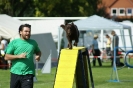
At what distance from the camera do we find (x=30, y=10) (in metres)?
62.1

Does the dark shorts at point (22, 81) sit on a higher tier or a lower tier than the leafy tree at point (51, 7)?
lower

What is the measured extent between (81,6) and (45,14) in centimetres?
393

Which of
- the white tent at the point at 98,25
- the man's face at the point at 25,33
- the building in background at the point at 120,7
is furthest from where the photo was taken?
the building in background at the point at 120,7

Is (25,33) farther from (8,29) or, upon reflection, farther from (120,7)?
(120,7)

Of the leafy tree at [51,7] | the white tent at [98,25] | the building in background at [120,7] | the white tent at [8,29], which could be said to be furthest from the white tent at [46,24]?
the building in background at [120,7]

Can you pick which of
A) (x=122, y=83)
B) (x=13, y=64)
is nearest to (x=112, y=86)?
(x=122, y=83)

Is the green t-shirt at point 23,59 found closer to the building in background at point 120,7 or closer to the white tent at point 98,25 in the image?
the white tent at point 98,25

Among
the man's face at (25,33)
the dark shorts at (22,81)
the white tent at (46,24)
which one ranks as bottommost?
the dark shorts at (22,81)

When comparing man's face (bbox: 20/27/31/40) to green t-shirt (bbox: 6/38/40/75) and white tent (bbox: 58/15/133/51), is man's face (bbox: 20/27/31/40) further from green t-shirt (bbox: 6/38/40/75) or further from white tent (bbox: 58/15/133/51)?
white tent (bbox: 58/15/133/51)

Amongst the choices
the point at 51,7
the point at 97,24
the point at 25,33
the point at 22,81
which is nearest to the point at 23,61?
the point at 22,81

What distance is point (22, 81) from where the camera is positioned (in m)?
10.1

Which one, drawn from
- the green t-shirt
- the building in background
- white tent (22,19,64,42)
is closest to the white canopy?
white tent (22,19,64,42)

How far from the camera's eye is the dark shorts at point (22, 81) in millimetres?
10078

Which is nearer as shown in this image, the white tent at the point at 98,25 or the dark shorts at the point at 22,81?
the dark shorts at the point at 22,81
